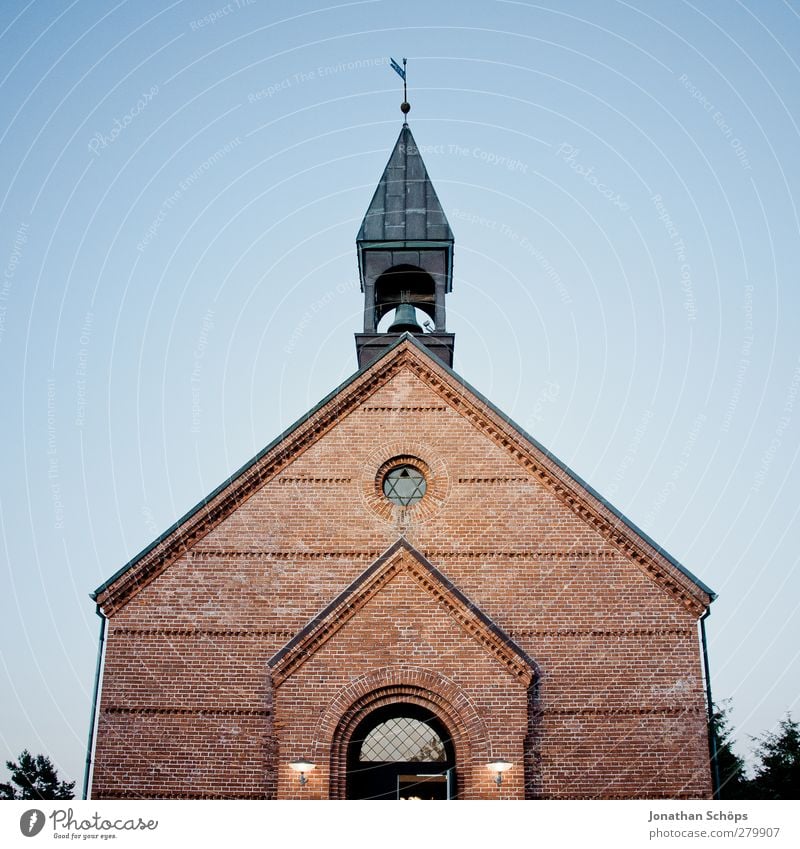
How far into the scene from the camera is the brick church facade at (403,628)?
14555 mm

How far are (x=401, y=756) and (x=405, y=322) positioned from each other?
9133 mm

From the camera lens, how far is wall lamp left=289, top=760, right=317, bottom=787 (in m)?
14.0

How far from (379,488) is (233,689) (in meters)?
4.32

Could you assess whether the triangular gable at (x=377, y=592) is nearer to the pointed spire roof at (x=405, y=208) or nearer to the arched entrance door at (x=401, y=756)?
the arched entrance door at (x=401, y=756)

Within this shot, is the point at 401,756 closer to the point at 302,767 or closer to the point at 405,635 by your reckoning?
the point at 302,767

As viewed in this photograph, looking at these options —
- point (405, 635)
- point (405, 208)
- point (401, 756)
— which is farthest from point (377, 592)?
point (405, 208)

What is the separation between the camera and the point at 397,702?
48.6 ft

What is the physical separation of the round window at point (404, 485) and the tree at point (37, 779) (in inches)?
1134

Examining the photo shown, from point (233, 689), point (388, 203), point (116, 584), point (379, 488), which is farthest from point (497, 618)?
point (388, 203)

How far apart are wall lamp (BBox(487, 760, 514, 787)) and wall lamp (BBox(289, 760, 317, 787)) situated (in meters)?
2.64

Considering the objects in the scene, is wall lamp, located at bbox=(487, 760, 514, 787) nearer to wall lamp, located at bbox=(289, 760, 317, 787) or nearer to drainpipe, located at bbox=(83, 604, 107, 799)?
wall lamp, located at bbox=(289, 760, 317, 787)

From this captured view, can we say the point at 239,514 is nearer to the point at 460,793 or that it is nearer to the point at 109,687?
the point at 109,687
